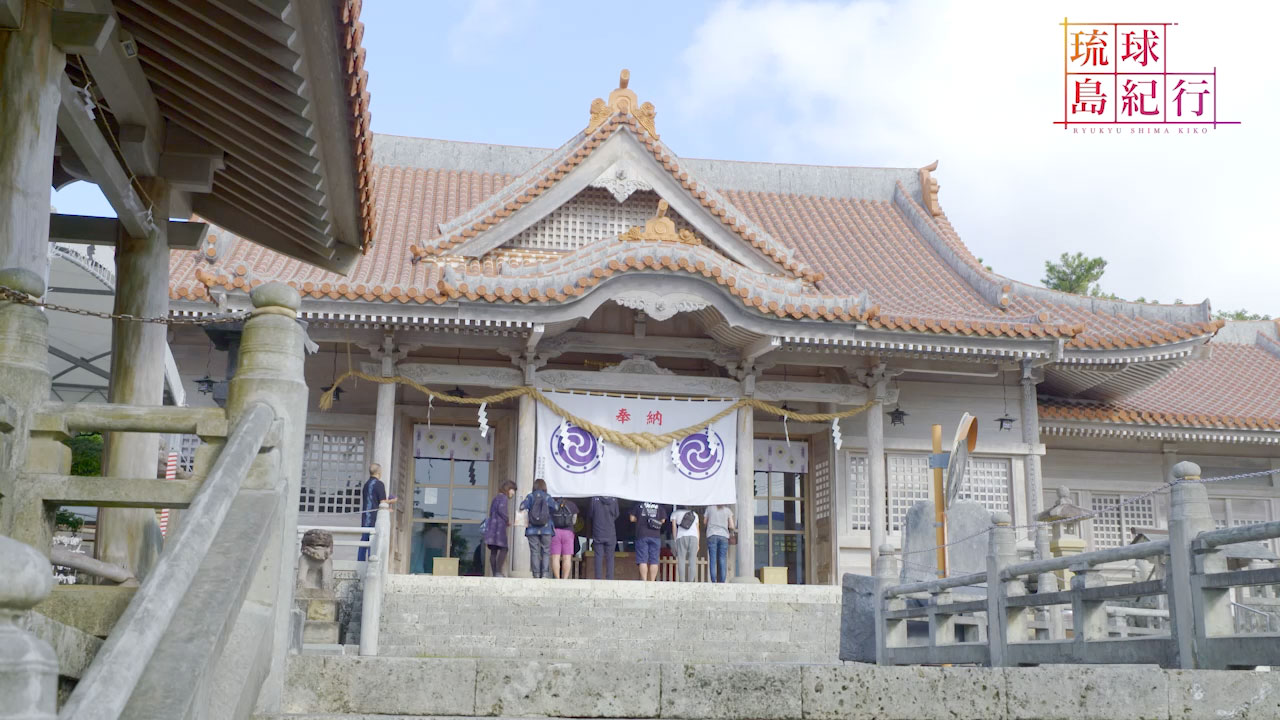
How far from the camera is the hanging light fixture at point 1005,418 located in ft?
57.0

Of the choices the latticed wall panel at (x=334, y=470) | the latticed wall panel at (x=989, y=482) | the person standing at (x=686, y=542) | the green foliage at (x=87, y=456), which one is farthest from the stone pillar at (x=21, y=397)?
the latticed wall panel at (x=989, y=482)

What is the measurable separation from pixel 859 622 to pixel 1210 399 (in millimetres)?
11199

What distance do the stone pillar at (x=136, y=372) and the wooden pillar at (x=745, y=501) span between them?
886cm

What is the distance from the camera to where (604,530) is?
49.5 feet

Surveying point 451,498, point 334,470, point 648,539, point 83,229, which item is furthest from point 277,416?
point 451,498

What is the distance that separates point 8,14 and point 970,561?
9.21 metres

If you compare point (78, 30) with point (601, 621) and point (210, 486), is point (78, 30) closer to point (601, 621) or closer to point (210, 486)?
point (210, 486)

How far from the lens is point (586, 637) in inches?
476

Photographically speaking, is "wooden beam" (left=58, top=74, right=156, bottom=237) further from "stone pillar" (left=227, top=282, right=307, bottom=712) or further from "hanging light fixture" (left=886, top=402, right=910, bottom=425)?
"hanging light fixture" (left=886, top=402, right=910, bottom=425)

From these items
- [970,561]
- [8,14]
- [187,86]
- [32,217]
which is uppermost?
[187,86]

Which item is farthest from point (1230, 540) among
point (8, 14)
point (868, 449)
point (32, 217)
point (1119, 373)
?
point (1119, 373)

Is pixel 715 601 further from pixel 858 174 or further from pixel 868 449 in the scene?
pixel 858 174

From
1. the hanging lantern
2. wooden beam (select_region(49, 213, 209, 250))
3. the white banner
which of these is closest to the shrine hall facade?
the hanging lantern

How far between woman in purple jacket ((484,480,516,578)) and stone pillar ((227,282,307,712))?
1060cm
